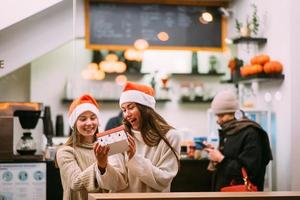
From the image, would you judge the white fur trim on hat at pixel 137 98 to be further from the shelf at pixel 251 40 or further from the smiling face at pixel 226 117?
the shelf at pixel 251 40

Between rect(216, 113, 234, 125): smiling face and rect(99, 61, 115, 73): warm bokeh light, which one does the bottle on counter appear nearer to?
rect(216, 113, 234, 125): smiling face

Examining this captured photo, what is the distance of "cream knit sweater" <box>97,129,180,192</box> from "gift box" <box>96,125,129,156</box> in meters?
0.09

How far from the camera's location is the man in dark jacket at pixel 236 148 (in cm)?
420

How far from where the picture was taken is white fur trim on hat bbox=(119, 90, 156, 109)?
3068 millimetres

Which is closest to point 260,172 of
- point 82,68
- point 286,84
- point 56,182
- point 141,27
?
point 286,84

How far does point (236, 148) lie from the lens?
4250 mm

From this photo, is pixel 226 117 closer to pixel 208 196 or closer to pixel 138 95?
pixel 138 95

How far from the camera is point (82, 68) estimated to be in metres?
7.33

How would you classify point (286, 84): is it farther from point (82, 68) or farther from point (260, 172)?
point (82, 68)

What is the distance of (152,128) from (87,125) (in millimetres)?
648

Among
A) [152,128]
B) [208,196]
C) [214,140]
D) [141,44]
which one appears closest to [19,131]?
[152,128]

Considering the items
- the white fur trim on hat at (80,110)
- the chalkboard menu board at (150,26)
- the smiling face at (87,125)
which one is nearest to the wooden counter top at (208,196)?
the smiling face at (87,125)

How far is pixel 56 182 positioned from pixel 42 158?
9.7 inches

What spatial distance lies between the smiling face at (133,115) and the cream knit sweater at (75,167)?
1.24 ft
